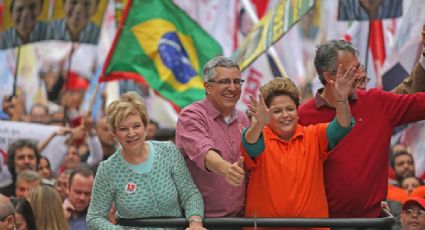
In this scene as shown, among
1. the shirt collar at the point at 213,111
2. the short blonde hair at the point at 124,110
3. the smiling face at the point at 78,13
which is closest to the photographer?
the short blonde hair at the point at 124,110

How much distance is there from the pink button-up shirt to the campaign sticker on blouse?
1.20 ft

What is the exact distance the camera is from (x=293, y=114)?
7.07 m

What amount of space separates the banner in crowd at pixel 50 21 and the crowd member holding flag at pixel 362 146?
30.6 feet

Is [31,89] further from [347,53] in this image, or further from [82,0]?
[347,53]

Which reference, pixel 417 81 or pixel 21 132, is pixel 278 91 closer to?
pixel 417 81

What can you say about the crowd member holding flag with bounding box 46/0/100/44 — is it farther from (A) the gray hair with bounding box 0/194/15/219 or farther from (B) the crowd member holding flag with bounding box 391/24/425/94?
(B) the crowd member holding flag with bounding box 391/24/425/94

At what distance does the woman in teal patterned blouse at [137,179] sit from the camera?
6.99 meters

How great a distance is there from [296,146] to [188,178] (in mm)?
635

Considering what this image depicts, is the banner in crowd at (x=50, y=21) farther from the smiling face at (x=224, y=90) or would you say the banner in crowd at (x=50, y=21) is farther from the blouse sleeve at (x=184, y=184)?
the blouse sleeve at (x=184, y=184)

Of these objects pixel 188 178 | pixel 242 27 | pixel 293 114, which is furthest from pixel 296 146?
pixel 242 27

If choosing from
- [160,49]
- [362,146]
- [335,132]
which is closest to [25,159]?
[160,49]

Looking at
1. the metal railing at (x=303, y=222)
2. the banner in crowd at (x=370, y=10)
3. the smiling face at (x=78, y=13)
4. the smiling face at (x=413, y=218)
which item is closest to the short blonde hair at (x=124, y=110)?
the metal railing at (x=303, y=222)

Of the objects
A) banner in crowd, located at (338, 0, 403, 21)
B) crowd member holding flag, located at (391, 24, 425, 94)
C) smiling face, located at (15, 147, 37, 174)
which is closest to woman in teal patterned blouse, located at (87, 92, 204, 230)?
crowd member holding flag, located at (391, 24, 425, 94)

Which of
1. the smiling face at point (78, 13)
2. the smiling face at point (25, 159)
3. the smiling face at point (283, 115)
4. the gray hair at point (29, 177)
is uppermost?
the smiling face at point (78, 13)
